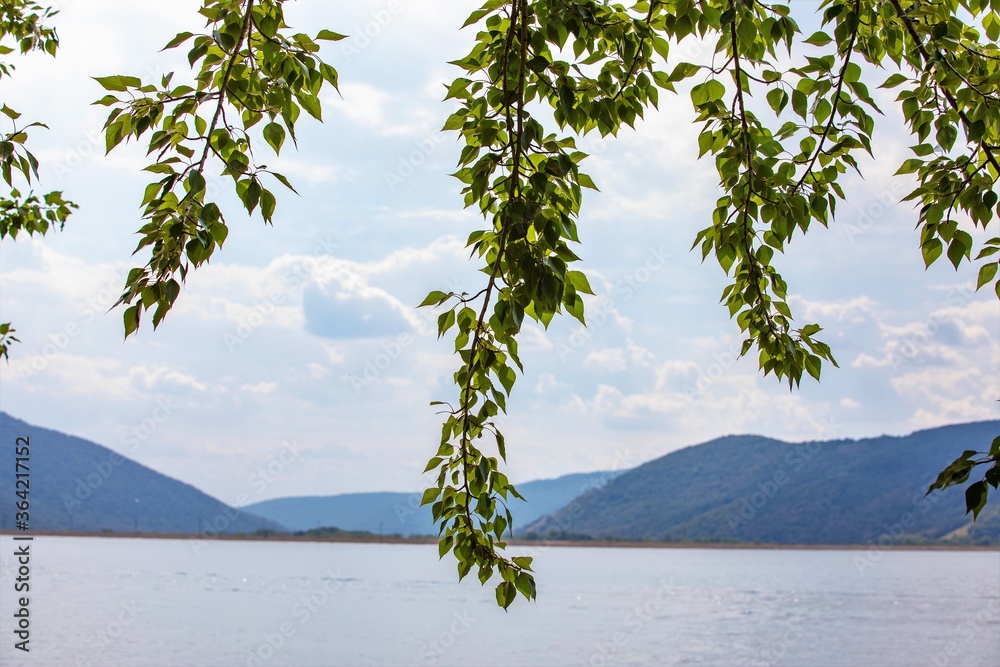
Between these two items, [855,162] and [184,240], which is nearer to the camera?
[184,240]

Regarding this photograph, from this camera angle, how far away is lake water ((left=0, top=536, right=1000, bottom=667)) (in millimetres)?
49656

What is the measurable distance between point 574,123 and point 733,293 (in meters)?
1.42

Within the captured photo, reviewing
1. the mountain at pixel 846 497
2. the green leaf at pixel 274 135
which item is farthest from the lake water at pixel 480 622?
the mountain at pixel 846 497

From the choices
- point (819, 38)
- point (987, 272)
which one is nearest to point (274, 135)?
point (819, 38)

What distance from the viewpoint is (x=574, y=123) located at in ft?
8.76

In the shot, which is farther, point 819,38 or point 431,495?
point 819,38

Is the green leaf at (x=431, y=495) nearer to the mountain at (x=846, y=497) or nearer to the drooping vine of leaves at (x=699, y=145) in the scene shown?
the drooping vine of leaves at (x=699, y=145)

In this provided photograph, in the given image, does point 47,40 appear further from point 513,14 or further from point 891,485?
point 891,485

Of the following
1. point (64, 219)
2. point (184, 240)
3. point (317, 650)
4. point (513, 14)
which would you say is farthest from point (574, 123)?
point (317, 650)

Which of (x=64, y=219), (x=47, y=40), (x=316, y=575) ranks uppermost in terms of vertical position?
(x=47, y=40)

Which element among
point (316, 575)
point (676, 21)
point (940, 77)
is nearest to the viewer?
point (676, 21)

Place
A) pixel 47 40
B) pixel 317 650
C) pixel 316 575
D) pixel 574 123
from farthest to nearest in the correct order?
pixel 316 575
pixel 317 650
pixel 47 40
pixel 574 123

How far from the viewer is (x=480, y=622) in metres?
68.9

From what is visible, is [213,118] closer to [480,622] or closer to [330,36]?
[330,36]
